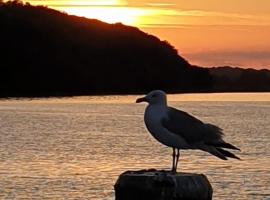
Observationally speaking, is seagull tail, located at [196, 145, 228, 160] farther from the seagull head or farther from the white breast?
the seagull head

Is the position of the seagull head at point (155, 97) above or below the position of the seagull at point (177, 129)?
above

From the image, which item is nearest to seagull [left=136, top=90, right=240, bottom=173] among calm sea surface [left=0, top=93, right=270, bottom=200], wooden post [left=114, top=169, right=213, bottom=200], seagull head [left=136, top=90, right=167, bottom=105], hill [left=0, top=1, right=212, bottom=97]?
seagull head [left=136, top=90, right=167, bottom=105]

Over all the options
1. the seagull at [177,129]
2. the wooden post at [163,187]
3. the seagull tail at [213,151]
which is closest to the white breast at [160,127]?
the seagull at [177,129]

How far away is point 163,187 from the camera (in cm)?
788

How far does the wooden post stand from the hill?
6417 inches

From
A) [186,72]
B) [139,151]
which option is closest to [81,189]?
[139,151]

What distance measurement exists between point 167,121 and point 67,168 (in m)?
34.3

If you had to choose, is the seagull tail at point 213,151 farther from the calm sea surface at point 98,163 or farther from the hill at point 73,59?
the hill at point 73,59

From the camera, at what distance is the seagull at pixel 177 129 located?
891 cm

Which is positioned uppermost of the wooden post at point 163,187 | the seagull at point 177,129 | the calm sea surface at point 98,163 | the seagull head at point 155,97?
the seagull head at point 155,97

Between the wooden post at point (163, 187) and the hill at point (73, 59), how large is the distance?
162992mm

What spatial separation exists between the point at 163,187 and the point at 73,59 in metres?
179

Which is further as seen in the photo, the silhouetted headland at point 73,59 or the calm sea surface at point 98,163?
the silhouetted headland at point 73,59

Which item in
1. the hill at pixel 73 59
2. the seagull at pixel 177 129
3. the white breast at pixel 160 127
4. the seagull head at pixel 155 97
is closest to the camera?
the seagull at pixel 177 129
